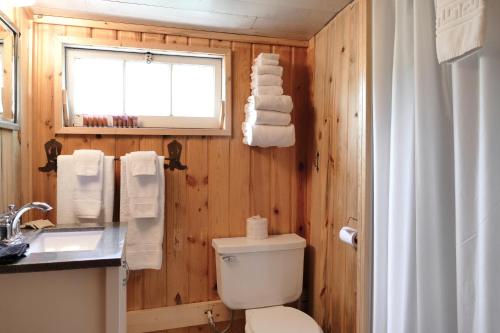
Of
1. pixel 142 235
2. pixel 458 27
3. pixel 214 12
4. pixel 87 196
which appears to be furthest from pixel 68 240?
pixel 458 27

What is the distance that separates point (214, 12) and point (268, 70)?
408 millimetres

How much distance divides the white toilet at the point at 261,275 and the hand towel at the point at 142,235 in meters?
0.32

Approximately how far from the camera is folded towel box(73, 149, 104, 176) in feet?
5.32

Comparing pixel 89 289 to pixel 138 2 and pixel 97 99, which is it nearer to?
pixel 97 99

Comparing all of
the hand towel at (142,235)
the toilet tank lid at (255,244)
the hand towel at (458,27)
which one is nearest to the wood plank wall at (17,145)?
the hand towel at (142,235)

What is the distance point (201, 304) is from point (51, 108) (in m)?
1.35

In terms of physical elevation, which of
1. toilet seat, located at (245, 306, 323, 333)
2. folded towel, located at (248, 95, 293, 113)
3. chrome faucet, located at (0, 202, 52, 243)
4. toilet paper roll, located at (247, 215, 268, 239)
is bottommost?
toilet seat, located at (245, 306, 323, 333)

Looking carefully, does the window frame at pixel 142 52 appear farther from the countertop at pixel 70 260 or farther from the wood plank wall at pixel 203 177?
the countertop at pixel 70 260

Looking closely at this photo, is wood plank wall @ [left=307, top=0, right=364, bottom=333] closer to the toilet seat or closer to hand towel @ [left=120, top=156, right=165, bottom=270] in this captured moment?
the toilet seat

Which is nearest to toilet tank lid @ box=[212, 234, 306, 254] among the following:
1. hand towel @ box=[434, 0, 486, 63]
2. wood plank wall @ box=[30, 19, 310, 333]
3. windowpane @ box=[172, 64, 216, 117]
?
wood plank wall @ box=[30, 19, 310, 333]

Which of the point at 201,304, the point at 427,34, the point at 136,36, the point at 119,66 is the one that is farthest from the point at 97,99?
the point at 427,34

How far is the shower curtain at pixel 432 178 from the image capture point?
0.77 metres

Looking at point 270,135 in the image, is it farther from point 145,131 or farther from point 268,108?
point 145,131

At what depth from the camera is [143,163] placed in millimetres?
1694
